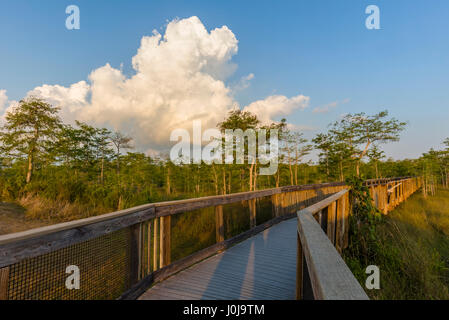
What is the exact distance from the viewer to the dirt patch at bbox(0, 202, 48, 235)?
22.6 ft

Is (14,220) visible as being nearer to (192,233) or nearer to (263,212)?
(192,233)

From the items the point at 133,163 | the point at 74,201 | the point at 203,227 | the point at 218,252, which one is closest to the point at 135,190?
the point at 74,201

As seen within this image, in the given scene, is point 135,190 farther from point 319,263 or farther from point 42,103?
point 319,263

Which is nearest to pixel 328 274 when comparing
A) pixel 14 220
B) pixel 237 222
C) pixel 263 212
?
pixel 237 222

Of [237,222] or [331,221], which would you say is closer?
[331,221]

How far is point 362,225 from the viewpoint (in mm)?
5289

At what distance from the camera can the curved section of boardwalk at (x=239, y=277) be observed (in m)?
3.07

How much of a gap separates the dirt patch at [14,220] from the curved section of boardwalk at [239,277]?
20.6 feet

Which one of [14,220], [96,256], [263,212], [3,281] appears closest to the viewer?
[3,281]

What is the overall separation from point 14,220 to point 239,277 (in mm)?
8107

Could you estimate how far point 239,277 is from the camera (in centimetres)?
360

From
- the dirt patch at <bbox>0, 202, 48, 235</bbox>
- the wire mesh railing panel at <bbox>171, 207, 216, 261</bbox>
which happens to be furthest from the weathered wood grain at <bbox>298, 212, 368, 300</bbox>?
the dirt patch at <bbox>0, 202, 48, 235</bbox>

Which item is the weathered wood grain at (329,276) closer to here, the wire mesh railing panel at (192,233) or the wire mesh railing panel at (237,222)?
the wire mesh railing panel at (192,233)

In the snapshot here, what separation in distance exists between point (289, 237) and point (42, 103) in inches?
657
